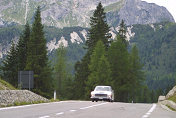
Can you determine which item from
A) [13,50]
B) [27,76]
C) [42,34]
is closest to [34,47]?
[42,34]

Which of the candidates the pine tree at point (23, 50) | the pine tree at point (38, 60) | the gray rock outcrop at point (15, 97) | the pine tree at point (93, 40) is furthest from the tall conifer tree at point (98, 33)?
the gray rock outcrop at point (15, 97)

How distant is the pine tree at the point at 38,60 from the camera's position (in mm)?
57906

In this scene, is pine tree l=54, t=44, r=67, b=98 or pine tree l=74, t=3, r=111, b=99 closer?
pine tree l=74, t=3, r=111, b=99

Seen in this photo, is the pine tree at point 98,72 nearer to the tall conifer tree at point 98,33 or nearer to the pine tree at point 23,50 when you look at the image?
the tall conifer tree at point 98,33

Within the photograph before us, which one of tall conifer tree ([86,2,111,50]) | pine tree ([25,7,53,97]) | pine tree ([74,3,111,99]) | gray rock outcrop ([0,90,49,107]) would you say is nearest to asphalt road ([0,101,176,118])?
gray rock outcrop ([0,90,49,107])

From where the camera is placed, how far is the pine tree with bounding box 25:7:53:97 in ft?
190

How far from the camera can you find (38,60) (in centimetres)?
5972

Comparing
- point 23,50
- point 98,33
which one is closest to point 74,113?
point 23,50

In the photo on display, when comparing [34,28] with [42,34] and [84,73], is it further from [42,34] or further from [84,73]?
[84,73]

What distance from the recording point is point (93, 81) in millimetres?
62594

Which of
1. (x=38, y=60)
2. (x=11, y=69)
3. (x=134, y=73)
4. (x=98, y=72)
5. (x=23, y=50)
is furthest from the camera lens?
(x=134, y=73)

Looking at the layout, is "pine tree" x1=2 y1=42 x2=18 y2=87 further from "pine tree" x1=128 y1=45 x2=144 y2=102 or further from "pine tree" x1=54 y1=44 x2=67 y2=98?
"pine tree" x1=54 y1=44 x2=67 y2=98

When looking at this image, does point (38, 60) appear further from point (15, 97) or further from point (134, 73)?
point (15, 97)

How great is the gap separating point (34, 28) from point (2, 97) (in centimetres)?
4082
